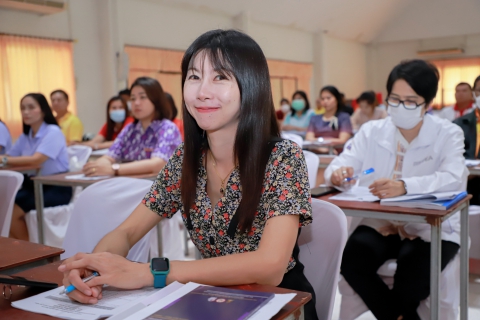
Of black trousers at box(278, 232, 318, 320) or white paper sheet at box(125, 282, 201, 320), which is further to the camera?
black trousers at box(278, 232, 318, 320)

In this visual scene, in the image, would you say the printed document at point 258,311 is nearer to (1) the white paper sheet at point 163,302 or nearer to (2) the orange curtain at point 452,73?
(1) the white paper sheet at point 163,302

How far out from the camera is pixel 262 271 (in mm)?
1055

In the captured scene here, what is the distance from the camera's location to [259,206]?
1213 mm

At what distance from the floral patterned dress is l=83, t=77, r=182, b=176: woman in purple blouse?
176 centimetres

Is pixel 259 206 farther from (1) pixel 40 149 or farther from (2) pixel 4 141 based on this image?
(2) pixel 4 141

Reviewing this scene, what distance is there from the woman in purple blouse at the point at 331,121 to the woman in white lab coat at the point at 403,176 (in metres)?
3.57

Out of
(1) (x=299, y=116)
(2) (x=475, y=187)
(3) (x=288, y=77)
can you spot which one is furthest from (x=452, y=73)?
(2) (x=475, y=187)

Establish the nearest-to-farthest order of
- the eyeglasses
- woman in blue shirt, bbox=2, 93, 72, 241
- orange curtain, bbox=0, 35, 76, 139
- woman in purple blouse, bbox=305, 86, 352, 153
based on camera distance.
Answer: the eyeglasses < woman in blue shirt, bbox=2, 93, 72, 241 < woman in purple blouse, bbox=305, 86, 352, 153 < orange curtain, bbox=0, 35, 76, 139

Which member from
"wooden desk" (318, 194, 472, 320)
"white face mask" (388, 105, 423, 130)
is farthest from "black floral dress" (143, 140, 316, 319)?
"white face mask" (388, 105, 423, 130)

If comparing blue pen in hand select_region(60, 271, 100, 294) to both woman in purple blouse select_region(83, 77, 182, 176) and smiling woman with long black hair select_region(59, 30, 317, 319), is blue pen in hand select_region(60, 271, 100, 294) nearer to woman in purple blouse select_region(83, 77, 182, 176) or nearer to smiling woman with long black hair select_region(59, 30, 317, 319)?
smiling woman with long black hair select_region(59, 30, 317, 319)

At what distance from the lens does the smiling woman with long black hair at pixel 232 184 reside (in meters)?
1.04

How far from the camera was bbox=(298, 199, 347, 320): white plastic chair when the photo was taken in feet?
4.26

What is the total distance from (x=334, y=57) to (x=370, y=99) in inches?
203

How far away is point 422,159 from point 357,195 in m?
0.34
